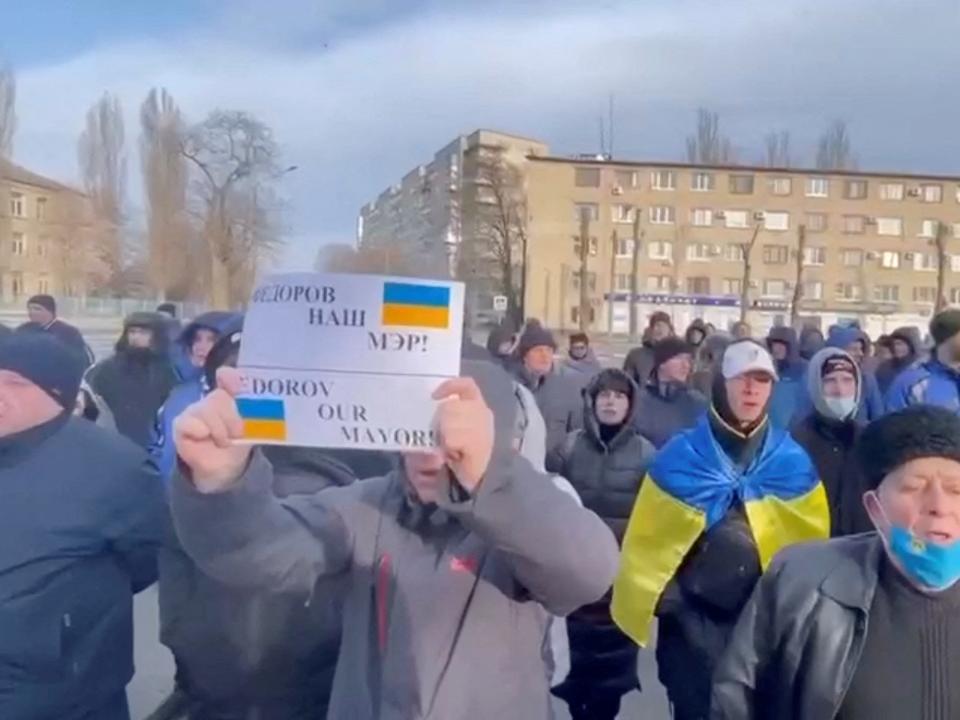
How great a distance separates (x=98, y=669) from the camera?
318cm

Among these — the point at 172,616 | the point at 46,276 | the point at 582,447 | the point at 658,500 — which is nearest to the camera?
the point at 172,616

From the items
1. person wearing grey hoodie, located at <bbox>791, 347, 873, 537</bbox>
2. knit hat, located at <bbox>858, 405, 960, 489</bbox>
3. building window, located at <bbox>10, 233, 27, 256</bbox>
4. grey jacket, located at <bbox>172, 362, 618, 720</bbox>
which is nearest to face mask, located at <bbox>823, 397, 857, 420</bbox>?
person wearing grey hoodie, located at <bbox>791, 347, 873, 537</bbox>

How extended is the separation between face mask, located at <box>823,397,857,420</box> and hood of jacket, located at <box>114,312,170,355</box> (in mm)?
4941

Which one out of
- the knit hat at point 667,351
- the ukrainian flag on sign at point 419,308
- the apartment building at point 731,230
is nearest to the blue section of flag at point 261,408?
the ukrainian flag on sign at point 419,308

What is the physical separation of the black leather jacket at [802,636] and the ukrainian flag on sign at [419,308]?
1003mm

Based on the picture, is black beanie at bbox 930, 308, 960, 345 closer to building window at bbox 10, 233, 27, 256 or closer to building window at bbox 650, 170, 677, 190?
building window at bbox 10, 233, 27, 256

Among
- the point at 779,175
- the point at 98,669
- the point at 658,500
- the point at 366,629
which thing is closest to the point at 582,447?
the point at 658,500

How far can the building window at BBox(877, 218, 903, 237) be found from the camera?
68062 millimetres

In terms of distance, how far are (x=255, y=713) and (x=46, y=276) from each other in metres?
61.1

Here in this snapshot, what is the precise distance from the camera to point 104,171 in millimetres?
60375

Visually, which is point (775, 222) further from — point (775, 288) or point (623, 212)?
point (623, 212)

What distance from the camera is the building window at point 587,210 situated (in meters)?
64.5

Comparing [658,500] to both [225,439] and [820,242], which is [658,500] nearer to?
[225,439]

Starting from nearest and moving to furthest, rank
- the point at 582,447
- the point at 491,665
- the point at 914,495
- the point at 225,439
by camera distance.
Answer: the point at 225,439
the point at 491,665
the point at 914,495
the point at 582,447
